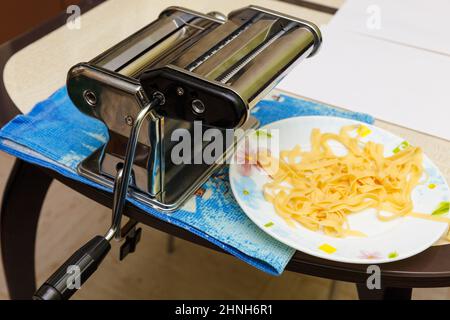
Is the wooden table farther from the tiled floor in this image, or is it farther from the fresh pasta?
the tiled floor

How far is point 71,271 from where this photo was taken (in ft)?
2.40

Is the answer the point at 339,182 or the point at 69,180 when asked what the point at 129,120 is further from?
the point at 339,182

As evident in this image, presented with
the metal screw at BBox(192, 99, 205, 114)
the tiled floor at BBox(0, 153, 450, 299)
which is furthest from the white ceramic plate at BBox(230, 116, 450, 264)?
the tiled floor at BBox(0, 153, 450, 299)

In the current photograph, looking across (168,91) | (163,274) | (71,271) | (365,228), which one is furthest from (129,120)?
(163,274)

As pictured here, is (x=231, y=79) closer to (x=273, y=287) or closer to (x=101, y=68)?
(x=101, y=68)

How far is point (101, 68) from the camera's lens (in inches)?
31.6

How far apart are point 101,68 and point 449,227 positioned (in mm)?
518

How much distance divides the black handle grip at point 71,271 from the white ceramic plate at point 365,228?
7.8 inches

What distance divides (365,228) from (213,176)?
234 mm

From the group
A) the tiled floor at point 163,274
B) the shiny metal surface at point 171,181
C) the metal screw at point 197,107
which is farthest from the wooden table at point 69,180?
the tiled floor at point 163,274

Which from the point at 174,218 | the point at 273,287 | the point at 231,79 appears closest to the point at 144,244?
the point at 273,287

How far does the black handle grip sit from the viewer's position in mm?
715

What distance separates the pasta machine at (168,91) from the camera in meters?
0.73

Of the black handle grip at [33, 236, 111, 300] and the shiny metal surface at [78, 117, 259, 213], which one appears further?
the shiny metal surface at [78, 117, 259, 213]
